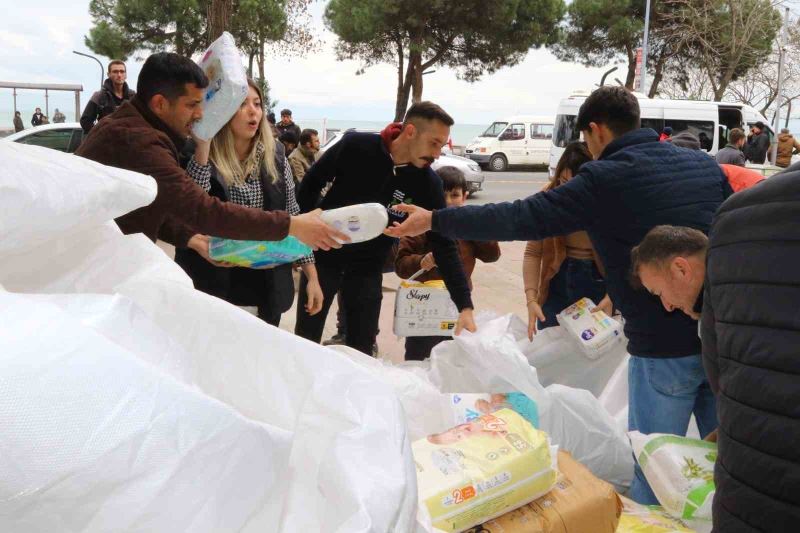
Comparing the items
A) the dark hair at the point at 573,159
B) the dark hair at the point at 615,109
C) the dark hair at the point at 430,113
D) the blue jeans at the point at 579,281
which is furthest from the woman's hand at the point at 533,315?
the dark hair at the point at 615,109

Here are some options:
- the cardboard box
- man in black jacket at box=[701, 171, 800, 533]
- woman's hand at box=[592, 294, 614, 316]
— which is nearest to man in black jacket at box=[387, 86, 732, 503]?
the cardboard box

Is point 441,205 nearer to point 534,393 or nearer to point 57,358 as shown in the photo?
point 534,393

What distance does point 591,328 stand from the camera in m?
3.23

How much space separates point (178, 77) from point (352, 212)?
0.67 m

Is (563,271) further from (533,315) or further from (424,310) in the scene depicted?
(424,310)

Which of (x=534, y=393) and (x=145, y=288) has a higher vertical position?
(x=145, y=288)

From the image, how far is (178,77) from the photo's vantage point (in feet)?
7.24

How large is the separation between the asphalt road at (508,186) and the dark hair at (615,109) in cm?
1151

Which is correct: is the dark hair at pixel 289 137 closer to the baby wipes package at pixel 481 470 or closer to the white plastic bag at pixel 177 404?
the baby wipes package at pixel 481 470

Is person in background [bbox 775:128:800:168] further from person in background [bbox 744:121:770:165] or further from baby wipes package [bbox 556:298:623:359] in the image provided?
baby wipes package [bbox 556:298:623:359]

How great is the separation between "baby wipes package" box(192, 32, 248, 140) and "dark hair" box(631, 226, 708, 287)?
4.68 ft

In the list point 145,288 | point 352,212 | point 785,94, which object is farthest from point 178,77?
point 785,94

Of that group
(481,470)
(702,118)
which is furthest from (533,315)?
(702,118)

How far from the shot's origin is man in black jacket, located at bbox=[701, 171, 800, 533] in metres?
1.23
